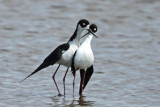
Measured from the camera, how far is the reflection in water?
8664mm

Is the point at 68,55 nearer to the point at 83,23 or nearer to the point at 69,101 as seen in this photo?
the point at 83,23

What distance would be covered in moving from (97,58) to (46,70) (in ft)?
5.19

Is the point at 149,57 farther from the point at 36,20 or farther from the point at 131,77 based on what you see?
the point at 36,20

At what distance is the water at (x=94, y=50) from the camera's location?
355 inches

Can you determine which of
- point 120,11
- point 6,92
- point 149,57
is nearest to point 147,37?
point 149,57

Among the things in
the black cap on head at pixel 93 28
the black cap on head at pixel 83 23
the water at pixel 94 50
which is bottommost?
the water at pixel 94 50

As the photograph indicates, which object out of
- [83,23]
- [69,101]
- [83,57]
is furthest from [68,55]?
[69,101]

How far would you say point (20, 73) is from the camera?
1052 cm

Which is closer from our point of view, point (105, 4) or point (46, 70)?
point (46, 70)

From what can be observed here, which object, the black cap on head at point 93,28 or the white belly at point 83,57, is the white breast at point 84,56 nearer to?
the white belly at point 83,57

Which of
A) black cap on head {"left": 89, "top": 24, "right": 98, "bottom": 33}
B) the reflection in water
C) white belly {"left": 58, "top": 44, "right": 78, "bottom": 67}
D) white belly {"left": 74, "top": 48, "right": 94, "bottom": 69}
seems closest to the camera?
the reflection in water

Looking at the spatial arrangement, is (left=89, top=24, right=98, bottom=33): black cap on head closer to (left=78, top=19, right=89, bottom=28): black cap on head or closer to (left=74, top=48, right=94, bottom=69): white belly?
(left=78, top=19, right=89, bottom=28): black cap on head

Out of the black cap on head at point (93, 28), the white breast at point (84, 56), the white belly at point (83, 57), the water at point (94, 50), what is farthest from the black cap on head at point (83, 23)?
the water at point (94, 50)

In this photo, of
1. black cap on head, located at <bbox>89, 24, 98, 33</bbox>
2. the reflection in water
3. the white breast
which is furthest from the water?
black cap on head, located at <bbox>89, 24, 98, 33</bbox>
